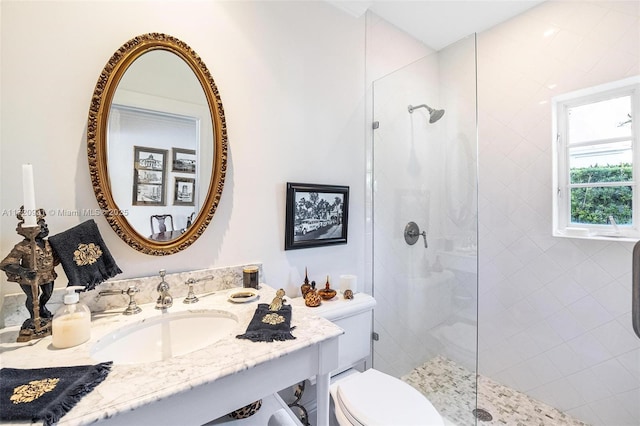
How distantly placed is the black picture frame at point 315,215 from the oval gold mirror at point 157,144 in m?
0.41

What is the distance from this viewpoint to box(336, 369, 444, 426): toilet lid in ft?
3.67

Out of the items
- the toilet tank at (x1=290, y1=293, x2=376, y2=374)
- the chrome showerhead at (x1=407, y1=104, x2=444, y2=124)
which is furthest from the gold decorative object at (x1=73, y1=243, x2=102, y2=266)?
the chrome showerhead at (x1=407, y1=104, x2=444, y2=124)

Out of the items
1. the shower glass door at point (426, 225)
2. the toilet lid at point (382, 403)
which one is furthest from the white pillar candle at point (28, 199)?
the shower glass door at point (426, 225)

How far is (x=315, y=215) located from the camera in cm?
163

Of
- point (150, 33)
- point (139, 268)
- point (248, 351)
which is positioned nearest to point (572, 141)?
point (248, 351)

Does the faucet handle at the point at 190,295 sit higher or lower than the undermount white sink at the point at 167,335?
higher

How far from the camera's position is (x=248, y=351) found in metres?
0.76

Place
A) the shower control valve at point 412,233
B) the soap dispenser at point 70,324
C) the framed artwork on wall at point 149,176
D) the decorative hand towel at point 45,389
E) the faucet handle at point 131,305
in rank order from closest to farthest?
the decorative hand towel at point 45,389
the soap dispenser at point 70,324
the faucet handle at point 131,305
the framed artwork on wall at point 149,176
the shower control valve at point 412,233

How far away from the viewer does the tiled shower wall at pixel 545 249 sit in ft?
5.21

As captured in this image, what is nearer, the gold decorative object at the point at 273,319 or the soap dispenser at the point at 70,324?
the soap dispenser at the point at 70,324

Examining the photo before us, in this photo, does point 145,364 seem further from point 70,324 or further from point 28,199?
A: point 28,199

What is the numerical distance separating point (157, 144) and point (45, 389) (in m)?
0.87

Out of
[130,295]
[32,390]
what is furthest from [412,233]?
[32,390]

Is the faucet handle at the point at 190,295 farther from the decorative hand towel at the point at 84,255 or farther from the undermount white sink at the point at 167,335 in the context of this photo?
the decorative hand towel at the point at 84,255
